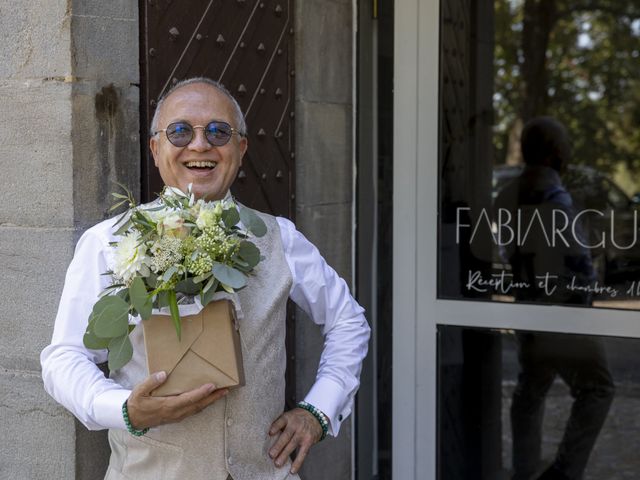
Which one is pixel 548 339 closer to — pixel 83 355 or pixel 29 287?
pixel 29 287

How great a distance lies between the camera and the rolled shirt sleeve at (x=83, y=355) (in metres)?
2.24

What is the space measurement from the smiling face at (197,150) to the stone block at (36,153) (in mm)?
451

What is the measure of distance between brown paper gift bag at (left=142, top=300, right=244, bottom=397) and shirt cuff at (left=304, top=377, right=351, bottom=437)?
0.47m

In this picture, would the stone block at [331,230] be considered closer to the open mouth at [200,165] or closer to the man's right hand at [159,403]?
the open mouth at [200,165]

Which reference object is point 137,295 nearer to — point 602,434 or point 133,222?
point 133,222

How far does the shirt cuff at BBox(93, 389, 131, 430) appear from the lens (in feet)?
7.27

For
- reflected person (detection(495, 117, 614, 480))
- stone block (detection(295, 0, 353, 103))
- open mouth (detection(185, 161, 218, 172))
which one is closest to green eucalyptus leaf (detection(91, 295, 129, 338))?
open mouth (detection(185, 161, 218, 172))

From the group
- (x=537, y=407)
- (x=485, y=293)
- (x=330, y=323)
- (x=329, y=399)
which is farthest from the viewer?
(x=537, y=407)

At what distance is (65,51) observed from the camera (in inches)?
111

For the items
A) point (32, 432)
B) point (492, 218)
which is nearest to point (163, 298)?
point (32, 432)

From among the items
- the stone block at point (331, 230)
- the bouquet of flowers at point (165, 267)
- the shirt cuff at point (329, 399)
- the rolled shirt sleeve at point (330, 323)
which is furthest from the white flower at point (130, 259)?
the stone block at point (331, 230)

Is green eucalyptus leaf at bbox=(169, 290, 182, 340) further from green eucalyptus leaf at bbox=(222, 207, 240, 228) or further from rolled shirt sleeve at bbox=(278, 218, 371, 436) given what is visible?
rolled shirt sleeve at bbox=(278, 218, 371, 436)

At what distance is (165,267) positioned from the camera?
6.93 feet

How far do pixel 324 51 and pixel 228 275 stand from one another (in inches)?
80.7
